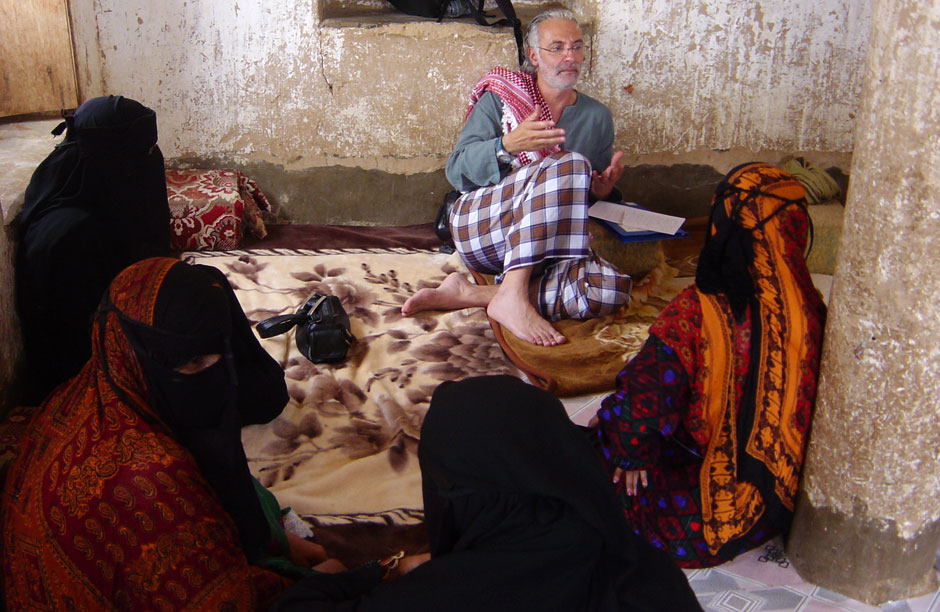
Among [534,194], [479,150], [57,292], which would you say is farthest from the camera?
[479,150]

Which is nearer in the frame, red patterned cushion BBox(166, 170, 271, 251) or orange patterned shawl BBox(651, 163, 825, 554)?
orange patterned shawl BBox(651, 163, 825, 554)

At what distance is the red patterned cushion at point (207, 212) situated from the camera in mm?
3674

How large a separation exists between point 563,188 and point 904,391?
1.62 m

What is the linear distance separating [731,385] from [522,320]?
1.21m

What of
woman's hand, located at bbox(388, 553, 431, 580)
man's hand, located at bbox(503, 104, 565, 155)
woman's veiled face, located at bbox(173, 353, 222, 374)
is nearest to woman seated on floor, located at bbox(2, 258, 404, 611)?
woman's veiled face, located at bbox(173, 353, 222, 374)

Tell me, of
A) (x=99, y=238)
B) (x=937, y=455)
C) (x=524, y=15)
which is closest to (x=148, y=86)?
(x=99, y=238)

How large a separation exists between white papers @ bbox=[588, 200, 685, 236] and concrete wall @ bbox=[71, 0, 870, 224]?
791 millimetres

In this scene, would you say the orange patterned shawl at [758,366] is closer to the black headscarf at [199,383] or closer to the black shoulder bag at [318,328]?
the black headscarf at [199,383]

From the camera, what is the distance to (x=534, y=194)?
10.4ft

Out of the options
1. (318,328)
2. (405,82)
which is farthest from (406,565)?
(405,82)

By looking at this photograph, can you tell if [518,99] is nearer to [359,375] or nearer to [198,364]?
[359,375]

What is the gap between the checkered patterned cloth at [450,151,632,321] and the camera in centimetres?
314

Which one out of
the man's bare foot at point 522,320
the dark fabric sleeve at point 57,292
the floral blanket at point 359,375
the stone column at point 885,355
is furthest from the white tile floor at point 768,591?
the dark fabric sleeve at point 57,292

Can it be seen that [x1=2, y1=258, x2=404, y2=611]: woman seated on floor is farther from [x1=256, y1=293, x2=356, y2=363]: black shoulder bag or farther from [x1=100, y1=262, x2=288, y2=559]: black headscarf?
[x1=256, y1=293, x2=356, y2=363]: black shoulder bag
